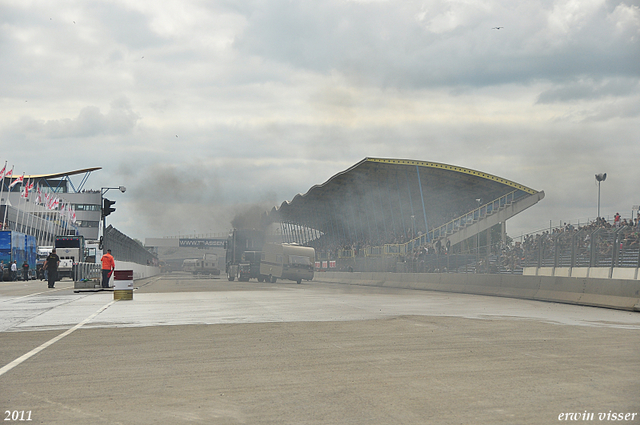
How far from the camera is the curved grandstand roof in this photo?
59875mm

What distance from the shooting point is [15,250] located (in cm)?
5441

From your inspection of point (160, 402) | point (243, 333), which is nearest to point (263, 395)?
point (160, 402)

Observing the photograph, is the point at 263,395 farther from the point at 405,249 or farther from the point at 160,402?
the point at 405,249

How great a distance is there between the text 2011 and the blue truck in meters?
50.1

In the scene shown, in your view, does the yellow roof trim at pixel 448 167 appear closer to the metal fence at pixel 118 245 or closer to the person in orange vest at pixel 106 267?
the metal fence at pixel 118 245

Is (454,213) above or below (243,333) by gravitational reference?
above

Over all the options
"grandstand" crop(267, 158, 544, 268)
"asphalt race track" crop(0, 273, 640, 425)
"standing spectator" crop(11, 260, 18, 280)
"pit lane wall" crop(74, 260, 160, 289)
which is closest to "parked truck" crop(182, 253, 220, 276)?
"grandstand" crop(267, 158, 544, 268)

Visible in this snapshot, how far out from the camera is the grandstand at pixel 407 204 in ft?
188

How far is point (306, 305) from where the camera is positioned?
1892 centimetres

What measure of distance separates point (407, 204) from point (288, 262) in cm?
2361

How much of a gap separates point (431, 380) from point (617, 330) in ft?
19.6

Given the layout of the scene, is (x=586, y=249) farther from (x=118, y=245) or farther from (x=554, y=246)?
(x=118, y=245)

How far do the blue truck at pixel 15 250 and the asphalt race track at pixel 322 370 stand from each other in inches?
1683

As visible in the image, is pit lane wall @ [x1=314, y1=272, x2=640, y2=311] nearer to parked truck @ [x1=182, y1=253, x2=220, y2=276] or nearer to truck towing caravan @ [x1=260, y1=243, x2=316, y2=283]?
truck towing caravan @ [x1=260, y1=243, x2=316, y2=283]
